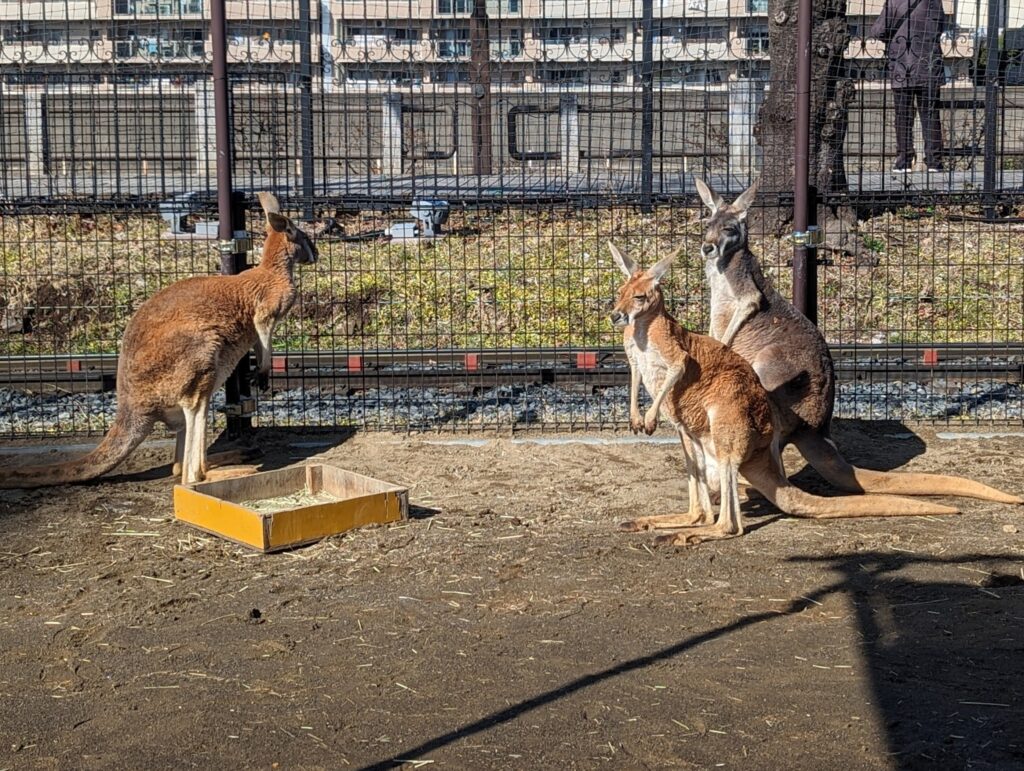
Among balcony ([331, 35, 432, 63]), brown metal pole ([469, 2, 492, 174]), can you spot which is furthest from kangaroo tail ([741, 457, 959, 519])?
brown metal pole ([469, 2, 492, 174])

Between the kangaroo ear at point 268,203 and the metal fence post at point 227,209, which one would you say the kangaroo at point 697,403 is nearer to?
the kangaroo ear at point 268,203

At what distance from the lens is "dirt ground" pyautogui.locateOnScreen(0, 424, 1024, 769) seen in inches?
136

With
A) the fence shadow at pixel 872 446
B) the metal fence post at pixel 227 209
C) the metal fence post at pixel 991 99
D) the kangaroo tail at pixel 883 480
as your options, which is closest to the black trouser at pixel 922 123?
the metal fence post at pixel 991 99

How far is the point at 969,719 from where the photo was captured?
354cm

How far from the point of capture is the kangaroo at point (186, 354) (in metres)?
6.00

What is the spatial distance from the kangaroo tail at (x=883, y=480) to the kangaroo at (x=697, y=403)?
20.3 inches

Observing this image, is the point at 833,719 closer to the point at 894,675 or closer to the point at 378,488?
the point at 894,675

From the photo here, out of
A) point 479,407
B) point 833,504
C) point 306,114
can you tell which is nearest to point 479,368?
point 479,407

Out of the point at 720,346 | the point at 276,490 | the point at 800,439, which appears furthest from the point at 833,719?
the point at 276,490

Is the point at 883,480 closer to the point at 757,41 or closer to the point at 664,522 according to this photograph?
the point at 664,522

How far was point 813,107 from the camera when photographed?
9320 mm

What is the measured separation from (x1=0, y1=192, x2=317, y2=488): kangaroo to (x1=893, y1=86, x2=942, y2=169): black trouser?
427cm

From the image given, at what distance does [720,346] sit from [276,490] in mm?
2152

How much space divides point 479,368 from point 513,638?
4.17m
